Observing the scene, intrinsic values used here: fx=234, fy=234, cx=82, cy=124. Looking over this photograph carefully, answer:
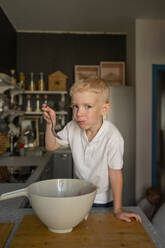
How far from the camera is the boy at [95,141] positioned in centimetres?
100

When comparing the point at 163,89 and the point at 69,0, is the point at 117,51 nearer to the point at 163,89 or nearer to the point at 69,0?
the point at 163,89

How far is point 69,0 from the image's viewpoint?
9.37 ft

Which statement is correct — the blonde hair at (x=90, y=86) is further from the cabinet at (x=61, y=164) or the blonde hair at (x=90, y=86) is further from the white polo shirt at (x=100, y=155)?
the cabinet at (x=61, y=164)

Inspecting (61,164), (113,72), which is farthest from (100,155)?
(113,72)

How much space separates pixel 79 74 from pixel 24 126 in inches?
49.3

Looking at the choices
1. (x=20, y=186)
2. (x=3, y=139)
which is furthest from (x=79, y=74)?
(x=20, y=186)

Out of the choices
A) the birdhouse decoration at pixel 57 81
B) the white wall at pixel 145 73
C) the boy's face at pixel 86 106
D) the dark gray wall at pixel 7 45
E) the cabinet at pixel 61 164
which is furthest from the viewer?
the birdhouse decoration at pixel 57 81

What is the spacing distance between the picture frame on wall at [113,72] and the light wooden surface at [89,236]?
10.8 feet

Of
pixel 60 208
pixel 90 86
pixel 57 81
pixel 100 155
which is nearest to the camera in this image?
pixel 60 208

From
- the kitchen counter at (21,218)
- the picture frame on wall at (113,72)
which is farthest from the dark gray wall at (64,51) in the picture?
the kitchen counter at (21,218)

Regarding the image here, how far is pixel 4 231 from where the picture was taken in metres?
0.72

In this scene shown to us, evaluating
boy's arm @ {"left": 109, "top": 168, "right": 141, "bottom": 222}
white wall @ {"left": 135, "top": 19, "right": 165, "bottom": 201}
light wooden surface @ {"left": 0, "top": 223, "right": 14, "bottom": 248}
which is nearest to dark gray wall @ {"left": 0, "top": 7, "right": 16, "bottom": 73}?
white wall @ {"left": 135, "top": 19, "right": 165, "bottom": 201}

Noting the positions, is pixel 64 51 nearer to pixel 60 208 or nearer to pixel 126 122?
pixel 126 122

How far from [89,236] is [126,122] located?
8.96ft
